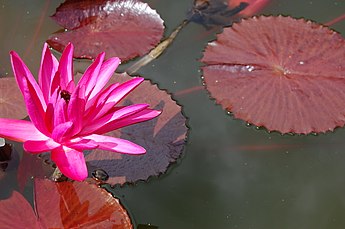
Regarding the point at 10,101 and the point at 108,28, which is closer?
the point at 10,101

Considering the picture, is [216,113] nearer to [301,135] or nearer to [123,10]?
[301,135]

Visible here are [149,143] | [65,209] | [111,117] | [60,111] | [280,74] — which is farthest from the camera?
[280,74]

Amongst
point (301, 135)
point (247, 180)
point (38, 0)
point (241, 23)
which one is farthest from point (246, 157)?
point (38, 0)

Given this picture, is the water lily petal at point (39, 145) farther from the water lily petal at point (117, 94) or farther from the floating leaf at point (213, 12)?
the floating leaf at point (213, 12)

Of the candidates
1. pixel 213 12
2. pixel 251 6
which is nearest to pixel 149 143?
pixel 213 12

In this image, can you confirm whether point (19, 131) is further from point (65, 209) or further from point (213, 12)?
point (213, 12)

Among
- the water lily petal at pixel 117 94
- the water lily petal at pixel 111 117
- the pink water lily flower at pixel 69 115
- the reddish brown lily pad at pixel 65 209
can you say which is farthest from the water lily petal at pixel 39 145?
the reddish brown lily pad at pixel 65 209

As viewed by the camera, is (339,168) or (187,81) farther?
(187,81)

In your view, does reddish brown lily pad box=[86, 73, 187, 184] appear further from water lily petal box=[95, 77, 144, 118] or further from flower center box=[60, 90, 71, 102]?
flower center box=[60, 90, 71, 102]
